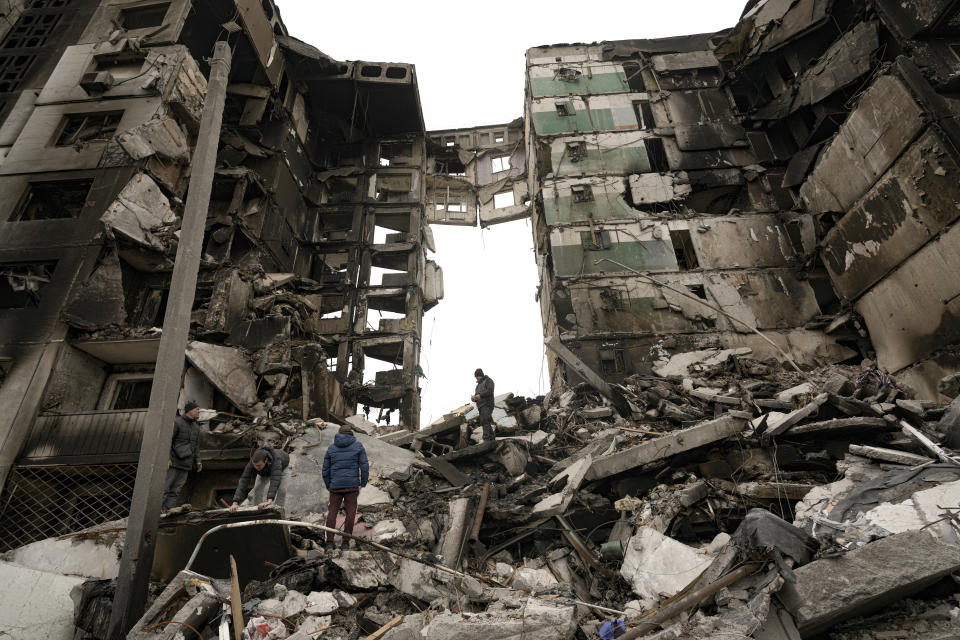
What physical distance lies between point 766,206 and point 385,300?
766 inches

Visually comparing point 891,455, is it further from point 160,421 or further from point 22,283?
point 22,283

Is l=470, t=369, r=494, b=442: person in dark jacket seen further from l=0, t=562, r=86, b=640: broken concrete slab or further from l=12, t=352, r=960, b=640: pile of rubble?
l=0, t=562, r=86, b=640: broken concrete slab

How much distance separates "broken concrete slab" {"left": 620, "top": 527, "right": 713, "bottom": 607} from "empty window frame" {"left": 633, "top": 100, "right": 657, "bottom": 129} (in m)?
19.5

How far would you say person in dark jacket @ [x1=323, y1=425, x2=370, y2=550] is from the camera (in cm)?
619

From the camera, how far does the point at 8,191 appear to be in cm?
1290

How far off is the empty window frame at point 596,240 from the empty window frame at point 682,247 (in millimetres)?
Result: 2510

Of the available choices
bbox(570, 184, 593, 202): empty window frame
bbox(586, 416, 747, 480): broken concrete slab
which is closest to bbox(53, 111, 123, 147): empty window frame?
bbox(570, 184, 593, 202): empty window frame

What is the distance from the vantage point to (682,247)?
17531 millimetres

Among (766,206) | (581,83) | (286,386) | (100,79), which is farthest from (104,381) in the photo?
(766,206)

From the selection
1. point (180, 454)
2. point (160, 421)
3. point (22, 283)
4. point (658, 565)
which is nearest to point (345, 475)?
point (160, 421)

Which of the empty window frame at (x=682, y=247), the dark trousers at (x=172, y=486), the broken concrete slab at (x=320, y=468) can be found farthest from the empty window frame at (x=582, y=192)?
the dark trousers at (x=172, y=486)

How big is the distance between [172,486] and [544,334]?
16589 mm

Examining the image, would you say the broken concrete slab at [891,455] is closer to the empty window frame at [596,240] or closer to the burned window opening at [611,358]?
the burned window opening at [611,358]

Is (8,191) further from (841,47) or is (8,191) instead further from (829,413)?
(841,47)
